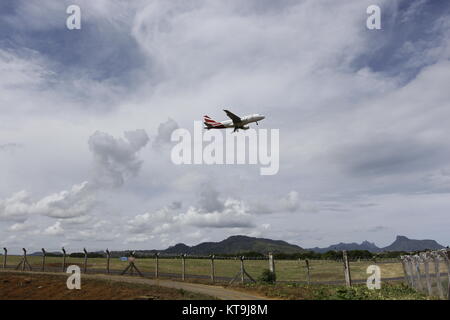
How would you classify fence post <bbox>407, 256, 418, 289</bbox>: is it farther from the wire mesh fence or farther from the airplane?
the airplane

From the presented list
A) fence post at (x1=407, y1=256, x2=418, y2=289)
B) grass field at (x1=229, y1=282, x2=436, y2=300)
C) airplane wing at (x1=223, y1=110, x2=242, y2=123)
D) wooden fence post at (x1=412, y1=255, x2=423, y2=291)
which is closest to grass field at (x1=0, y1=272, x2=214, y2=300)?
grass field at (x1=229, y1=282, x2=436, y2=300)

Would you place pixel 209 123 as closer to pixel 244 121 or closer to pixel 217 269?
pixel 244 121

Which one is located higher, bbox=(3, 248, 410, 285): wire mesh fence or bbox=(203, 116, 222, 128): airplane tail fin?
bbox=(203, 116, 222, 128): airplane tail fin

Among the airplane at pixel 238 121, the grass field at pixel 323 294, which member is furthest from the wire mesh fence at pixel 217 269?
the airplane at pixel 238 121

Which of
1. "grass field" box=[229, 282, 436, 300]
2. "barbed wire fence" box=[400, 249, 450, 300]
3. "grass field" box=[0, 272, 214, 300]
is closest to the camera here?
"barbed wire fence" box=[400, 249, 450, 300]

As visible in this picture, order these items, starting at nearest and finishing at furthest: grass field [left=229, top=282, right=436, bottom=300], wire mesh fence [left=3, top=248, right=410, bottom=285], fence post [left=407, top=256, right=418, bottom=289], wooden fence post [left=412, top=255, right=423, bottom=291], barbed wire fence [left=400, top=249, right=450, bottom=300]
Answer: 1. barbed wire fence [left=400, top=249, right=450, bottom=300]
2. grass field [left=229, top=282, right=436, bottom=300]
3. wooden fence post [left=412, top=255, right=423, bottom=291]
4. fence post [left=407, top=256, right=418, bottom=289]
5. wire mesh fence [left=3, top=248, right=410, bottom=285]

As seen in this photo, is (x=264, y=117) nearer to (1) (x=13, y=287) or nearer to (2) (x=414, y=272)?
(2) (x=414, y=272)

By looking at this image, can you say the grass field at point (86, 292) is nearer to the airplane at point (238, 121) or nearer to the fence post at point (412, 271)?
the fence post at point (412, 271)

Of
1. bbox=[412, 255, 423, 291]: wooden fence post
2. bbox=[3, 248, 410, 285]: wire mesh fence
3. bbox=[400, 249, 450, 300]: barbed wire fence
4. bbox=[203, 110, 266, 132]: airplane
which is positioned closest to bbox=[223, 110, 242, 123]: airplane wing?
bbox=[203, 110, 266, 132]: airplane

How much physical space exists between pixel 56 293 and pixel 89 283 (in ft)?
9.12

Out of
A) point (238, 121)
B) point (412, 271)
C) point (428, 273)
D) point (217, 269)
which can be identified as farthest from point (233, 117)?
point (428, 273)

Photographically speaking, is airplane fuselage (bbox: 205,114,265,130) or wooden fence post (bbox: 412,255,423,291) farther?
airplane fuselage (bbox: 205,114,265,130)

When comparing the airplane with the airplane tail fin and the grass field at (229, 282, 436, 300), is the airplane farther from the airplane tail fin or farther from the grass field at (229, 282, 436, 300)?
the grass field at (229, 282, 436, 300)
